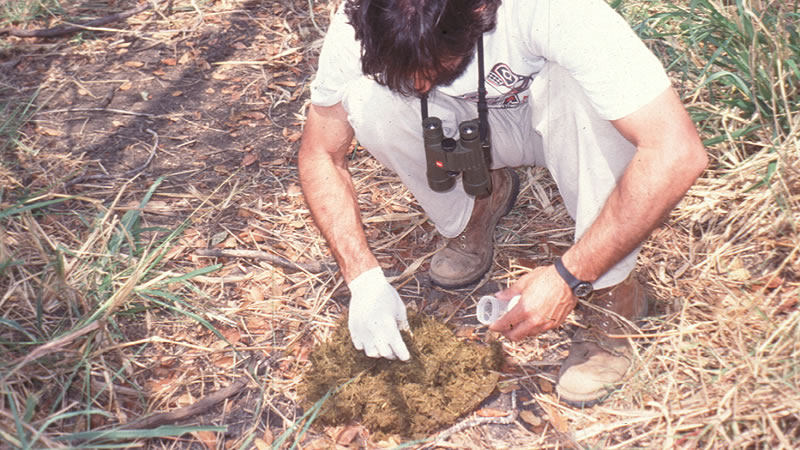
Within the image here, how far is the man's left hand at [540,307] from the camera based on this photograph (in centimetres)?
218

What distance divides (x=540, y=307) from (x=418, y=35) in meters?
0.90

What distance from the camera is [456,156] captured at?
2379 millimetres

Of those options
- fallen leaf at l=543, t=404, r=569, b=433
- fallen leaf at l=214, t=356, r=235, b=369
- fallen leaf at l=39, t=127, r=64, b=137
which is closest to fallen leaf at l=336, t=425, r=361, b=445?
fallen leaf at l=214, t=356, r=235, b=369

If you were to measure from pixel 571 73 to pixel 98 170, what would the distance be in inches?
98.3

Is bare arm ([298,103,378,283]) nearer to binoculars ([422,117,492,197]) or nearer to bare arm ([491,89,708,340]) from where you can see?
binoculars ([422,117,492,197])

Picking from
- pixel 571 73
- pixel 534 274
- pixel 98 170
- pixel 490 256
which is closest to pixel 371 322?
pixel 534 274

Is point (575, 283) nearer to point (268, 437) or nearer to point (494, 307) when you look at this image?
point (494, 307)

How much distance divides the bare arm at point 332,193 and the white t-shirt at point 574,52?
31 centimetres

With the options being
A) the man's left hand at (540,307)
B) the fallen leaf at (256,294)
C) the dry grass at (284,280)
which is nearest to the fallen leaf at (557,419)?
the dry grass at (284,280)

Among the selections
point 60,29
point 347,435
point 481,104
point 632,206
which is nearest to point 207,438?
point 347,435

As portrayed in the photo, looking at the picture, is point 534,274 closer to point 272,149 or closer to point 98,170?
point 272,149

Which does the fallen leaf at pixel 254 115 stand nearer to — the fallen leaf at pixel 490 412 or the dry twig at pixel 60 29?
the dry twig at pixel 60 29

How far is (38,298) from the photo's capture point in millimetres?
2377

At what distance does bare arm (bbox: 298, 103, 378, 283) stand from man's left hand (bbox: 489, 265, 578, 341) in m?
0.55
